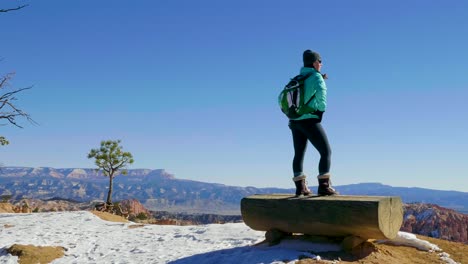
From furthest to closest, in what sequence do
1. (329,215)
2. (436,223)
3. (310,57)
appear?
1. (436,223)
2. (310,57)
3. (329,215)

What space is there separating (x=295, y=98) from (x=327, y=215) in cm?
253

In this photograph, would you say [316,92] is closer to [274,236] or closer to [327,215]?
[327,215]

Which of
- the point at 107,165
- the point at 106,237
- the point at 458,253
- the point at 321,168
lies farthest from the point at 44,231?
the point at 107,165

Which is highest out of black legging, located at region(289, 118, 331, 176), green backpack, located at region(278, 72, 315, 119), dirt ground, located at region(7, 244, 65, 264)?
green backpack, located at region(278, 72, 315, 119)

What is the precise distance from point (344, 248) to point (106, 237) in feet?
27.7

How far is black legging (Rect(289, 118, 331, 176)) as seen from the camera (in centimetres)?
920

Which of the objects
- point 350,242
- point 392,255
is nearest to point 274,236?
point 350,242

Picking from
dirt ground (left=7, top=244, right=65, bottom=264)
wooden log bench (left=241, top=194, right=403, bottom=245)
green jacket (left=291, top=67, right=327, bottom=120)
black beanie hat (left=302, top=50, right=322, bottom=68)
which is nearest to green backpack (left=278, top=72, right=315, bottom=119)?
green jacket (left=291, top=67, right=327, bottom=120)

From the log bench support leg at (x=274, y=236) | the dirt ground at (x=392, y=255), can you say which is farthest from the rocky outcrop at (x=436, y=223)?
the log bench support leg at (x=274, y=236)

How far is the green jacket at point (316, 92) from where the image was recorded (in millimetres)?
9180

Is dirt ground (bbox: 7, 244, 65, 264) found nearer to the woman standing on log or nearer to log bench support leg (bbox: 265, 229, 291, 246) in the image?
log bench support leg (bbox: 265, 229, 291, 246)

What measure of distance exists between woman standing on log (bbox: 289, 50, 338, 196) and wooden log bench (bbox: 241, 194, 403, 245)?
39cm

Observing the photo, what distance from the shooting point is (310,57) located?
9.57 m

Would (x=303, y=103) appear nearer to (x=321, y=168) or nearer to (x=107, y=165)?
(x=321, y=168)
